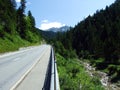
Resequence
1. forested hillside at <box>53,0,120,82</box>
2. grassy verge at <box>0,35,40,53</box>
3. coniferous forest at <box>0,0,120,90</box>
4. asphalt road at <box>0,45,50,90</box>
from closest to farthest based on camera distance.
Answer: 1. asphalt road at <box>0,45,50,90</box>
2. coniferous forest at <box>0,0,120,90</box>
3. grassy verge at <box>0,35,40,53</box>
4. forested hillside at <box>53,0,120,82</box>

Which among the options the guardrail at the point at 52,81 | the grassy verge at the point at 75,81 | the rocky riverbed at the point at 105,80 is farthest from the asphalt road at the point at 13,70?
the rocky riverbed at the point at 105,80

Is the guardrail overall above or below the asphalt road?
above

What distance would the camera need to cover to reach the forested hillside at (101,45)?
64894 millimetres

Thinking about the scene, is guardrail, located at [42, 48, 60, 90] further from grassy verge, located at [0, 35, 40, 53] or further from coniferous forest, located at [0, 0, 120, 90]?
grassy verge, located at [0, 35, 40, 53]

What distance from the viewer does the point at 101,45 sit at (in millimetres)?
92062

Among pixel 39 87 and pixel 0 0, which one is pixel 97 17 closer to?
pixel 0 0

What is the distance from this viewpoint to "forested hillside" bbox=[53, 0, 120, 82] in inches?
2555

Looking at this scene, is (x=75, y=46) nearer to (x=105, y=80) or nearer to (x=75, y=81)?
(x=105, y=80)

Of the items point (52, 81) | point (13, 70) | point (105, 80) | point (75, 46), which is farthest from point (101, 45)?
point (52, 81)

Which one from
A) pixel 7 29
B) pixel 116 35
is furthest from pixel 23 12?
pixel 116 35

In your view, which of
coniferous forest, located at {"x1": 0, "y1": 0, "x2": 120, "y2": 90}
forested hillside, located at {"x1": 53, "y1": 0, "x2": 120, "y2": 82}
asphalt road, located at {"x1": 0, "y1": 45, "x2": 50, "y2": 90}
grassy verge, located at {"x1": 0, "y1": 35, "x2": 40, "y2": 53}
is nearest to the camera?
asphalt road, located at {"x1": 0, "y1": 45, "x2": 50, "y2": 90}

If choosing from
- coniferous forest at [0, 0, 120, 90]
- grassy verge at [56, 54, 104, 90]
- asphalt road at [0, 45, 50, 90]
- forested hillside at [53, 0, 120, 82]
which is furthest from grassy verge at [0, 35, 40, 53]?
grassy verge at [56, 54, 104, 90]

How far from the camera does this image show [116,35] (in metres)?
82.6

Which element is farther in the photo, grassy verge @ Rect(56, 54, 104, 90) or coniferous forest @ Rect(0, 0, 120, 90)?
coniferous forest @ Rect(0, 0, 120, 90)
